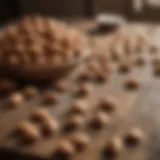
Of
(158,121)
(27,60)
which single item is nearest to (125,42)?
(27,60)

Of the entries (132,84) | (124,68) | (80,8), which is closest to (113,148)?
(132,84)

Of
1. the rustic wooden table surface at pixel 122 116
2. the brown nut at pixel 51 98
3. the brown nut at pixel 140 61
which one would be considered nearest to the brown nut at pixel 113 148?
the rustic wooden table surface at pixel 122 116

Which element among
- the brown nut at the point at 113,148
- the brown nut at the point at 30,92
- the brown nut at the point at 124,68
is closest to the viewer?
the brown nut at the point at 113,148

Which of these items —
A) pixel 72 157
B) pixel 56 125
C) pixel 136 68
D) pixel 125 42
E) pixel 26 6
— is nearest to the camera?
pixel 72 157

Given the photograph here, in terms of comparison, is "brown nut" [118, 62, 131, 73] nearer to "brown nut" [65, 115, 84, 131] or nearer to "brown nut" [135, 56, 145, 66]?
"brown nut" [135, 56, 145, 66]

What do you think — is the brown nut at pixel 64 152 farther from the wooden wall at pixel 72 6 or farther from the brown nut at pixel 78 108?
the wooden wall at pixel 72 6

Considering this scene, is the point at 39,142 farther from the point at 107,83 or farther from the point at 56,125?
the point at 107,83
